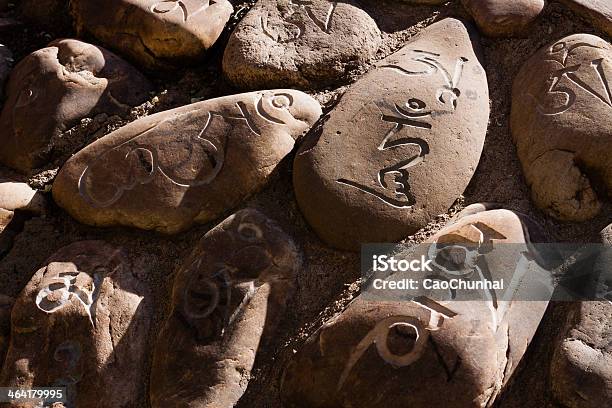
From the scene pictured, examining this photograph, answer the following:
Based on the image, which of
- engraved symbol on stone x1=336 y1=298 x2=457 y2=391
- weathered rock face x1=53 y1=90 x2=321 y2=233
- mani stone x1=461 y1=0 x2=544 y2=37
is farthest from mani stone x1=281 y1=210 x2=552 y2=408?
mani stone x1=461 y1=0 x2=544 y2=37

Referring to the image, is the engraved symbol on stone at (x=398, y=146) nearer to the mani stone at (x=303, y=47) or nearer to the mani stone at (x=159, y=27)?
the mani stone at (x=303, y=47)

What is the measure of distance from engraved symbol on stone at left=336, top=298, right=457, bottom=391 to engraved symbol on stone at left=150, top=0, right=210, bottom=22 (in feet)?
3.27

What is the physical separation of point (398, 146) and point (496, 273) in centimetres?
35

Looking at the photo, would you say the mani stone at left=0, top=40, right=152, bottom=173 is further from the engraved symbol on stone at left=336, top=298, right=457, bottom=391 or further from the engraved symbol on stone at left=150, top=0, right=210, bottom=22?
the engraved symbol on stone at left=336, top=298, right=457, bottom=391

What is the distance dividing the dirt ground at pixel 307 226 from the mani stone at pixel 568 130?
0.04 metres

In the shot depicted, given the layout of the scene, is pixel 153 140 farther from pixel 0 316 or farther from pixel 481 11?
pixel 481 11

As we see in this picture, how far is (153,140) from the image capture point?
1857 millimetres

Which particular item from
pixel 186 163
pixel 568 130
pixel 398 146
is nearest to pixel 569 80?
pixel 568 130

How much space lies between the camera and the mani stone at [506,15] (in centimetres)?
195

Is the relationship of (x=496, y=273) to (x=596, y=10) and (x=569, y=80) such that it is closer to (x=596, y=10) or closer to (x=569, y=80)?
(x=569, y=80)

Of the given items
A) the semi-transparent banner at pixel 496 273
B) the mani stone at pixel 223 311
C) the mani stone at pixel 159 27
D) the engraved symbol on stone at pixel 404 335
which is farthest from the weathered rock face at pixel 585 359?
the mani stone at pixel 159 27

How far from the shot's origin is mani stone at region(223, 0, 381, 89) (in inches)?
78.2

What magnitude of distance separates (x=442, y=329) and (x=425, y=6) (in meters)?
0.98

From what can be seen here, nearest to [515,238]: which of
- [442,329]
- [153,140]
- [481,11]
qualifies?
[442,329]
